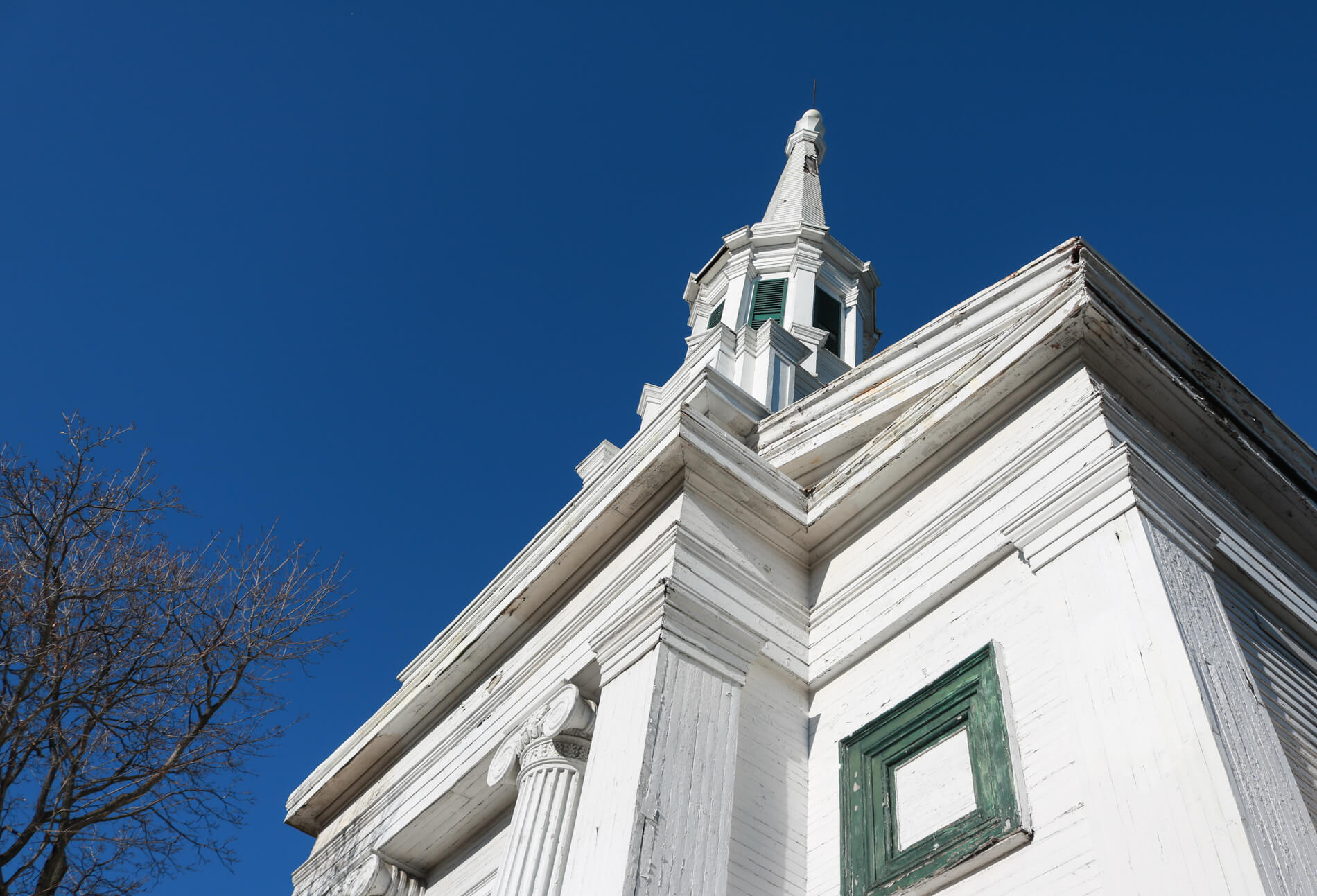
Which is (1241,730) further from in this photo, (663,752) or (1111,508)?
(663,752)

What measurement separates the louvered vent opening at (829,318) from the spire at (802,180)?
6.64 feet

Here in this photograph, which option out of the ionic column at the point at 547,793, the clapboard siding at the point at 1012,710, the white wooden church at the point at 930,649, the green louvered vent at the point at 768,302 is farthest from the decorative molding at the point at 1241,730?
the green louvered vent at the point at 768,302

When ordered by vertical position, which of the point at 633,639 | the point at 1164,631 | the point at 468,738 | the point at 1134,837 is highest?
the point at 468,738

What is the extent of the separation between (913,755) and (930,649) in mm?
720

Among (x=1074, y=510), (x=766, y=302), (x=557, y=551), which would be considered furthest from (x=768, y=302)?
(x=1074, y=510)

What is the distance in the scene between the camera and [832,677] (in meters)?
7.37

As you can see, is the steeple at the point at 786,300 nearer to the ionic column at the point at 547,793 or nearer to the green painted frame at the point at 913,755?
the ionic column at the point at 547,793

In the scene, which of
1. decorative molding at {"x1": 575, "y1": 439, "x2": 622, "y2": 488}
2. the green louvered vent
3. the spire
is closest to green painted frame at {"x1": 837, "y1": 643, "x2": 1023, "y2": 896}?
decorative molding at {"x1": 575, "y1": 439, "x2": 622, "y2": 488}

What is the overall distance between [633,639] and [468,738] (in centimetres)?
300

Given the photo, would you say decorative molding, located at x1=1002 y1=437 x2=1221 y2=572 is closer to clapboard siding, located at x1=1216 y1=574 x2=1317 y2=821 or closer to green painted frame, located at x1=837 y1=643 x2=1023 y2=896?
clapboard siding, located at x1=1216 y1=574 x2=1317 y2=821

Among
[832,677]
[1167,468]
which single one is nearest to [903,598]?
[832,677]

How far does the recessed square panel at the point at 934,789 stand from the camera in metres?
5.88

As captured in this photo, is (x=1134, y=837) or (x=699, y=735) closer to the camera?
(x=1134, y=837)

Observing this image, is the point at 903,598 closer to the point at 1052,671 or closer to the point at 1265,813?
the point at 1052,671
